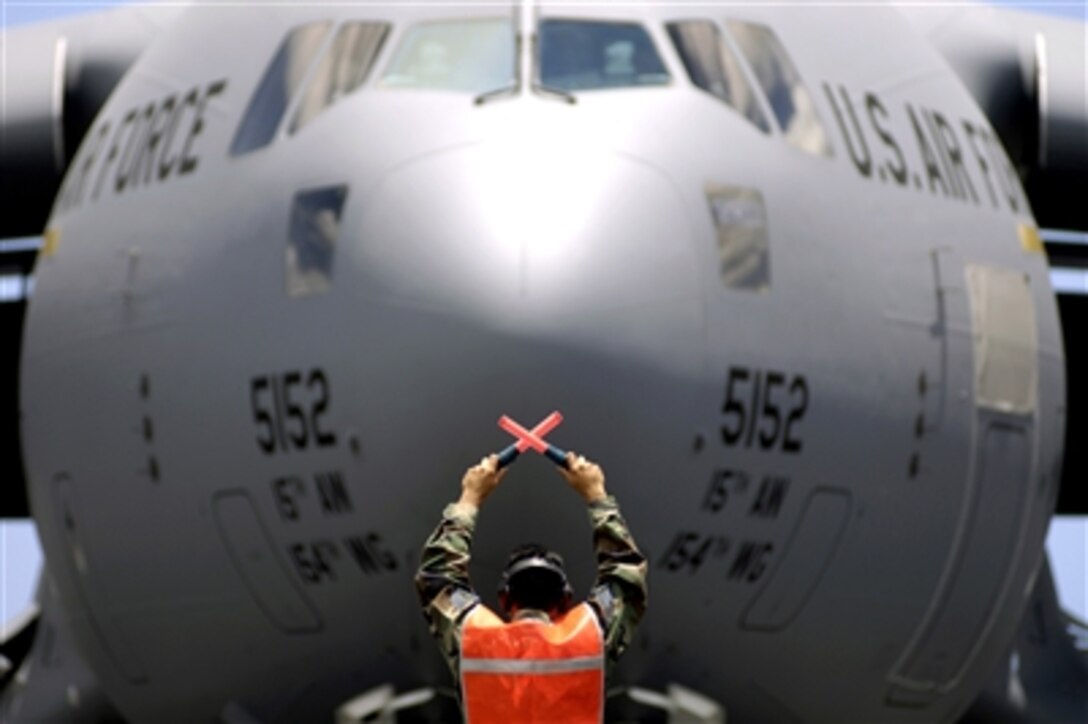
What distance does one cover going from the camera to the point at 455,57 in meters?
11.0

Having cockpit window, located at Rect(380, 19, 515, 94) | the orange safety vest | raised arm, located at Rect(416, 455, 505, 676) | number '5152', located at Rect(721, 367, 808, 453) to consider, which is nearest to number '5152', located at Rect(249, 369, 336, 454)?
cockpit window, located at Rect(380, 19, 515, 94)

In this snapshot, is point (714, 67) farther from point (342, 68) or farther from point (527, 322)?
point (527, 322)

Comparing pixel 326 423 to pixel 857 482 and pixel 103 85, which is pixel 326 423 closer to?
pixel 857 482

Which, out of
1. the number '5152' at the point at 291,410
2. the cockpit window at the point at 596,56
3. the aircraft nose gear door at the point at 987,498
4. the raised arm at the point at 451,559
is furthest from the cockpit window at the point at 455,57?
the raised arm at the point at 451,559

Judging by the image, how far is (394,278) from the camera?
1015cm

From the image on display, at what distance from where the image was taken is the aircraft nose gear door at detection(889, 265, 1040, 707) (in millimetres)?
11602

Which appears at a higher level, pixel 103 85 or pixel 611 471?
pixel 103 85

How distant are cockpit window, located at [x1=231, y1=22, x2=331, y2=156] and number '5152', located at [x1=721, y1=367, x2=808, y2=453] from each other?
1.84 m

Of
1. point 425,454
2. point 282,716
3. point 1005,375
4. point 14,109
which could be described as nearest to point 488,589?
point 425,454

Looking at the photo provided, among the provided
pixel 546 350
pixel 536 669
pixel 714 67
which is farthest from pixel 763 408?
pixel 536 669

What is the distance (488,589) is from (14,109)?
4562 millimetres

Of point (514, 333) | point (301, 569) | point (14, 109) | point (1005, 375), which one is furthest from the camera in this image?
point (14, 109)

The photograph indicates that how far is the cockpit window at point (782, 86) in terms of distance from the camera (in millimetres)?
11188

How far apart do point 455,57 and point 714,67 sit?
88 centimetres
